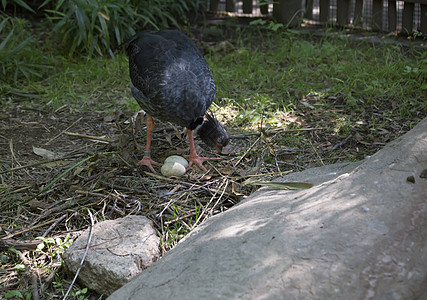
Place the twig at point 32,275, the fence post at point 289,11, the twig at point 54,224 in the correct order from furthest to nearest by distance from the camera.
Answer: the fence post at point 289,11 < the twig at point 54,224 < the twig at point 32,275

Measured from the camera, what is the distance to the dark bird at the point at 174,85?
3.59 meters

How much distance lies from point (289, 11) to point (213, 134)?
4.12 m

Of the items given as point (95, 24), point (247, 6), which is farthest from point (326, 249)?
point (247, 6)

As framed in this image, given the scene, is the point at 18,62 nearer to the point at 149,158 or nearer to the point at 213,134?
the point at 149,158

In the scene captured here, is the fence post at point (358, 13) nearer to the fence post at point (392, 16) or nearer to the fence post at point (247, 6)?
the fence post at point (392, 16)

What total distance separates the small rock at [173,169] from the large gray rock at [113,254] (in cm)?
74

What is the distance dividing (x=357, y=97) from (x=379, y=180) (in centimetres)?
304

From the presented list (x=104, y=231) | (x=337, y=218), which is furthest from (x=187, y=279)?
(x=104, y=231)

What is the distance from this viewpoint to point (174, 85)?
3592mm

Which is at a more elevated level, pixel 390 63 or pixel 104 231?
pixel 390 63

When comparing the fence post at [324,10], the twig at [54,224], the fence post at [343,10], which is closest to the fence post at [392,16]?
the fence post at [343,10]

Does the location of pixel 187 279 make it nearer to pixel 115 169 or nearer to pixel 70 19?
pixel 115 169

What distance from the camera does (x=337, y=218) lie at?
6.84 feet

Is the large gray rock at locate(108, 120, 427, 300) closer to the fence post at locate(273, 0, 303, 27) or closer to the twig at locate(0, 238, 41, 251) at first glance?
the twig at locate(0, 238, 41, 251)
